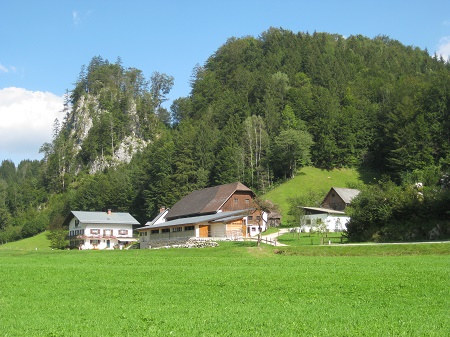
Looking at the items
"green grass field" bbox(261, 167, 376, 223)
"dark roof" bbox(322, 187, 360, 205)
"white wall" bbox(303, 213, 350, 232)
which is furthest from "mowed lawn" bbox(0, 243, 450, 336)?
"green grass field" bbox(261, 167, 376, 223)

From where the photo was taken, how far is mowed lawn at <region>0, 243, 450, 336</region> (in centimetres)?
1368

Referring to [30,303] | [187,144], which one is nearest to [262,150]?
[187,144]

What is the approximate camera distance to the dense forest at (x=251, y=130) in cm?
9581

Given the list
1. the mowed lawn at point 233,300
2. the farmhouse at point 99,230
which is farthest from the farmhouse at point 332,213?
the farmhouse at point 99,230

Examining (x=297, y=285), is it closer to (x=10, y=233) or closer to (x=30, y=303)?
(x=30, y=303)

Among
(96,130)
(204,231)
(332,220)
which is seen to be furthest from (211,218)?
(96,130)

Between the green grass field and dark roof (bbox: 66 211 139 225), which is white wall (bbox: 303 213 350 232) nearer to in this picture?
the green grass field

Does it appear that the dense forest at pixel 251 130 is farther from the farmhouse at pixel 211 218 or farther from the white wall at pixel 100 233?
A: the farmhouse at pixel 211 218

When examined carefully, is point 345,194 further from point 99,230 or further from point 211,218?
point 99,230

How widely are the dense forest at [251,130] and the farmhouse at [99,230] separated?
13348mm

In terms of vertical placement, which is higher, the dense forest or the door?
the dense forest

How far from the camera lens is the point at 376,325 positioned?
13555 millimetres

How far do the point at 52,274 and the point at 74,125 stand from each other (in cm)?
14808

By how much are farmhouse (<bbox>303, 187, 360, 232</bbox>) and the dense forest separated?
23.7ft
